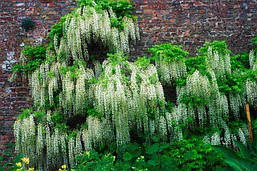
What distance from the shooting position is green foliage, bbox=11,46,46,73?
5.17 m

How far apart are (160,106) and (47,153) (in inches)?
67.7

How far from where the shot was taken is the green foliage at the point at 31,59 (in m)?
5.17

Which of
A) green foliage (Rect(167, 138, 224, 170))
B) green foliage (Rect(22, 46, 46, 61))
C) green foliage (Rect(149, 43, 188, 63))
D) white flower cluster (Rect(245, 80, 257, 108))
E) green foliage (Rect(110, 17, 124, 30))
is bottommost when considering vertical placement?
green foliage (Rect(167, 138, 224, 170))

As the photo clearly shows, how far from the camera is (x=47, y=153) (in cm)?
453

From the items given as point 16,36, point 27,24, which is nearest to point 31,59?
point 16,36

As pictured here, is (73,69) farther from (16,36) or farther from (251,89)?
(251,89)

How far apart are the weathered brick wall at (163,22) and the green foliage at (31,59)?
212 millimetres

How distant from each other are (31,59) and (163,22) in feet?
7.64

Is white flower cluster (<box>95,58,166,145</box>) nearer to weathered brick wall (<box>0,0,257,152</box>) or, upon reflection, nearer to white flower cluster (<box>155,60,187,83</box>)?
white flower cluster (<box>155,60,187,83</box>)

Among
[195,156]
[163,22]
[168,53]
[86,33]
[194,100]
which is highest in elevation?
[163,22]

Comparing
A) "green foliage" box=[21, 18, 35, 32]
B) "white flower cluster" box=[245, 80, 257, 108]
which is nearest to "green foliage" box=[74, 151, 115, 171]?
"white flower cluster" box=[245, 80, 257, 108]

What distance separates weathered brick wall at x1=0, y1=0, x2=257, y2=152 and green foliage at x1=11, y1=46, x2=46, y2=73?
0.21m

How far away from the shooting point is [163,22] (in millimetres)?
5590

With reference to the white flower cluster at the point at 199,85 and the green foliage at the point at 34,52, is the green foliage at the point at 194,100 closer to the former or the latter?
the white flower cluster at the point at 199,85
